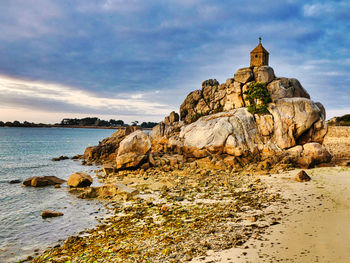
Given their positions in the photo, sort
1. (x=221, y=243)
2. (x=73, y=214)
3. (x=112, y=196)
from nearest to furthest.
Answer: (x=221, y=243), (x=73, y=214), (x=112, y=196)

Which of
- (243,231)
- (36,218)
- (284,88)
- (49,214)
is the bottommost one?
(36,218)

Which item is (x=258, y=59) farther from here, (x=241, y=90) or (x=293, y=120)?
(x=293, y=120)

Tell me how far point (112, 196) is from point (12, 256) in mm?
7490

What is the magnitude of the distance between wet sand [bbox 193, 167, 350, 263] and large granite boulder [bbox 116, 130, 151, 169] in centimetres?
1645

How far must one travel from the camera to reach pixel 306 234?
9477mm

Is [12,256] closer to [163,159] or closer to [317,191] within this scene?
[317,191]

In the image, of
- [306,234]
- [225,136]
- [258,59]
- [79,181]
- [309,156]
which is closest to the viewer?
[306,234]

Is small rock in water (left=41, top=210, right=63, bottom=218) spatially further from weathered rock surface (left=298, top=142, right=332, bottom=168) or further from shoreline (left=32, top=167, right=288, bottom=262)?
weathered rock surface (left=298, top=142, right=332, bottom=168)

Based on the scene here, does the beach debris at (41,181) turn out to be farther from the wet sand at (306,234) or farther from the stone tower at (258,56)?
the stone tower at (258,56)

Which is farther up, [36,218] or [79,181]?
[79,181]

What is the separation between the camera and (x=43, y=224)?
13469mm

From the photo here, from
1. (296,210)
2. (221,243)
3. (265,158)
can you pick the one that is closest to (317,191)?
(296,210)

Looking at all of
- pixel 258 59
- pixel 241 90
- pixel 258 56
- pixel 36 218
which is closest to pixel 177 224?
pixel 36 218

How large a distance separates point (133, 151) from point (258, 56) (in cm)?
3082
